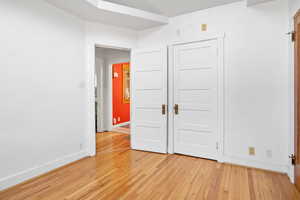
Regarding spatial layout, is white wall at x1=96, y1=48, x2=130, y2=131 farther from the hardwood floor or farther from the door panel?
the door panel

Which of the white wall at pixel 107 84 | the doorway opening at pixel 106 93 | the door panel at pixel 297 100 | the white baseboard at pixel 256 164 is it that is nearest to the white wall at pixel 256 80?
the white baseboard at pixel 256 164

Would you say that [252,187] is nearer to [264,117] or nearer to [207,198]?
[207,198]

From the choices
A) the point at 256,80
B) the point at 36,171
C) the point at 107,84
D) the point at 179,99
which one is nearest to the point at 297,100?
the point at 256,80

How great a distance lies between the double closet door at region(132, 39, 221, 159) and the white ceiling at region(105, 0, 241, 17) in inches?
24.8

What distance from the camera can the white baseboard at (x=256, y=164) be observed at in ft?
Answer: 8.59

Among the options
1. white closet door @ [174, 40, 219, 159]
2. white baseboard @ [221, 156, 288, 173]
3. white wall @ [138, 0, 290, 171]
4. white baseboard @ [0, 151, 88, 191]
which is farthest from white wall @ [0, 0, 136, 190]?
white baseboard @ [221, 156, 288, 173]

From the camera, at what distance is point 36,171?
2.53 m

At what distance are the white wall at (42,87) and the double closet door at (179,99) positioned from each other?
3.18 feet

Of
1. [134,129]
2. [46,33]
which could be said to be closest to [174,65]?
[134,129]

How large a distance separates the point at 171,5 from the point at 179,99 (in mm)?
1728

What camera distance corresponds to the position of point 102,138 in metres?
4.67

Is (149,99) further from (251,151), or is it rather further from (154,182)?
(251,151)

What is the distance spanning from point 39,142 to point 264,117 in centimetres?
350

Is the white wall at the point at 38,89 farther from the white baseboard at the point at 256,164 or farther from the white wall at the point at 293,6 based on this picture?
the white wall at the point at 293,6
